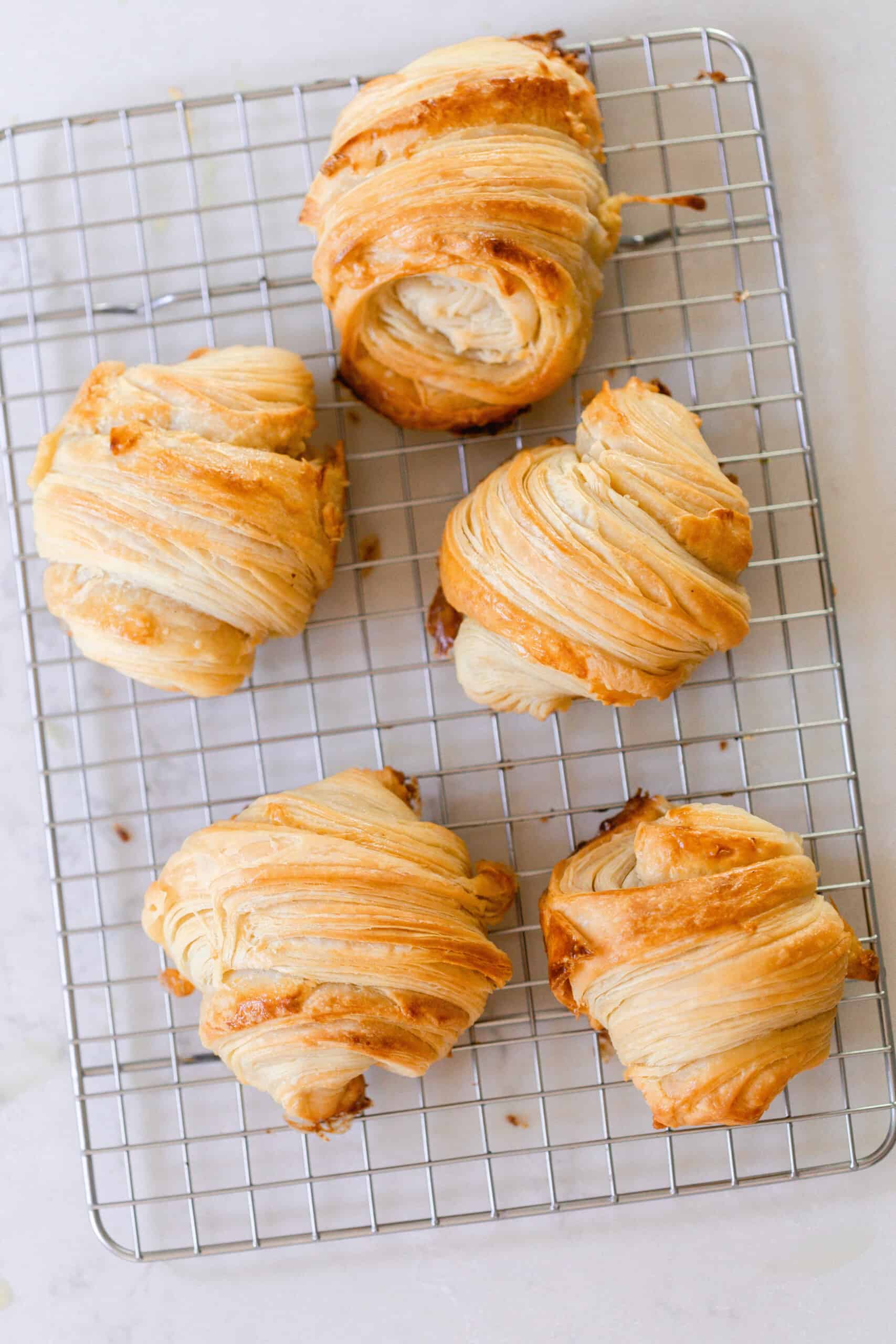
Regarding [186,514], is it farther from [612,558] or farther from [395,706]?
[612,558]

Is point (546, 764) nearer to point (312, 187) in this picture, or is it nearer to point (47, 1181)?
point (312, 187)

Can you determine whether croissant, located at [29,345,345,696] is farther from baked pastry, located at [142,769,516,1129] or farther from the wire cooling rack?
baked pastry, located at [142,769,516,1129]

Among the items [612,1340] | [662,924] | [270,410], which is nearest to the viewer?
[662,924]

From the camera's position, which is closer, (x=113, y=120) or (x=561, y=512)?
(x=561, y=512)

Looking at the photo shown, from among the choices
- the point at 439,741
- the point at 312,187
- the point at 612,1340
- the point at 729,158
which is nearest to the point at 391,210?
the point at 312,187

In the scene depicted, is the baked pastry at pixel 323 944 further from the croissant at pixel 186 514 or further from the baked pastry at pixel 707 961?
the croissant at pixel 186 514

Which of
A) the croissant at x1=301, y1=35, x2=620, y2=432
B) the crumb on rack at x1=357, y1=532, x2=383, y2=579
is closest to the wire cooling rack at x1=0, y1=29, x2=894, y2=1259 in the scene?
the crumb on rack at x1=357, y1=532, x2=383, y2=579

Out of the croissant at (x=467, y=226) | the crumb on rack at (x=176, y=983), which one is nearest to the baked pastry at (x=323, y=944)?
the crumb on rack at (x=176, y=983)
